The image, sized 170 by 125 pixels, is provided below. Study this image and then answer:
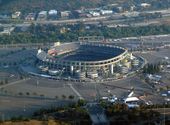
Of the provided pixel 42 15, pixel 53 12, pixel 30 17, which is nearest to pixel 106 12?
pixel 53 12

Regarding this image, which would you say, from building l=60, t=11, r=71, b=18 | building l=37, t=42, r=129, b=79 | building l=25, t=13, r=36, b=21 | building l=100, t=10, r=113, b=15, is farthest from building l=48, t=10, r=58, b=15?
building l=37, t=42, r=129, b=79

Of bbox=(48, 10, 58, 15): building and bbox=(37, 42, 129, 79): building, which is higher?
bbox=(48, 10, 58, 15): building

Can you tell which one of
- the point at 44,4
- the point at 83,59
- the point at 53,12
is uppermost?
the point at 44,4

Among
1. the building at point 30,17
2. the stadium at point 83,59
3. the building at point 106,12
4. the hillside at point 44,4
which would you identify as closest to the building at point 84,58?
the stadium at point 83,59

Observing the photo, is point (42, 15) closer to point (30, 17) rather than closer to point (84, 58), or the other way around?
point (30, 17)

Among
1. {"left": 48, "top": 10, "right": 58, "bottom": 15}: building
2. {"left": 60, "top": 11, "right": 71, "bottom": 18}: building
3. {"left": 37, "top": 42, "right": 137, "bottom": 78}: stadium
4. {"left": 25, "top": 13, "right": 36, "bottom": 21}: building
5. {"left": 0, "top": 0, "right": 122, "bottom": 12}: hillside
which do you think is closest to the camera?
{"left": 37, "top": 42, "right": 137, "bottom": 78}: stadium

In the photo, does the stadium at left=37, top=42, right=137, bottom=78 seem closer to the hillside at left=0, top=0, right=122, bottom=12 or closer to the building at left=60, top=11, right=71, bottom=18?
the building at left=60, top=11, right=71, bottom=18
